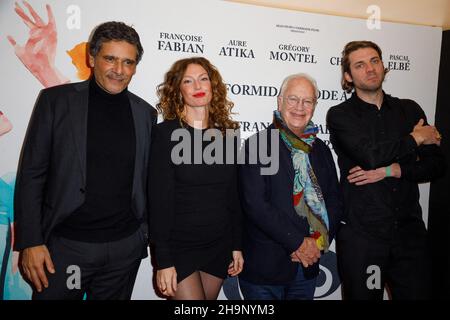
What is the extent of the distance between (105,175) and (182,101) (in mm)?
703

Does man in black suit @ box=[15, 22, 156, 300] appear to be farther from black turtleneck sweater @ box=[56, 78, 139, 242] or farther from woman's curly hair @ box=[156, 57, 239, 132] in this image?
woman's curly hair @ box=[156, 57, 239, 132]

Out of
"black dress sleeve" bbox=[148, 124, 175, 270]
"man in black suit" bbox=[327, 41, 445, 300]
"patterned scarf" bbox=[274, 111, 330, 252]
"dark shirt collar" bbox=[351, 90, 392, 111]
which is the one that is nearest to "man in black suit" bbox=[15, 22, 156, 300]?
"black dress sleeve" bbox=[148, 124, 175, 270]

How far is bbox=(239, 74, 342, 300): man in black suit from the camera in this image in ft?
7.50

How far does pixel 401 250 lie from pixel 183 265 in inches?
64.3

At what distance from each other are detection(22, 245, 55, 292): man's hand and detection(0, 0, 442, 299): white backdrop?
978mm

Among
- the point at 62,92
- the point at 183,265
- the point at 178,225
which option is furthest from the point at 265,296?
the point at 62,92

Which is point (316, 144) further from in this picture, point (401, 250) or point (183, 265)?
point (183, 265)

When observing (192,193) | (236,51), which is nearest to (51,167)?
(192,193)

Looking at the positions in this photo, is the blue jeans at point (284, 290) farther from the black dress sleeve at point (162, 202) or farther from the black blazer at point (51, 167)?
the black blazer at point (51, 167)

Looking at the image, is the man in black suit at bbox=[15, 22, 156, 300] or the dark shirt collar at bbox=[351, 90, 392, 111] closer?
the man in black suit at bbox=[15, 22, 156, 300]

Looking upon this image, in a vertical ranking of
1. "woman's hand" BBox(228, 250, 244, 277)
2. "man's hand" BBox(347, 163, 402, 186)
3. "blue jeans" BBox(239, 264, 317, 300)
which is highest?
"man's hand" BBox(347, 163, 402, 186)

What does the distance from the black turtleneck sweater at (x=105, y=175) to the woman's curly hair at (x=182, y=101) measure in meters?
0.29

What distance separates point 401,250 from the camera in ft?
8.38
